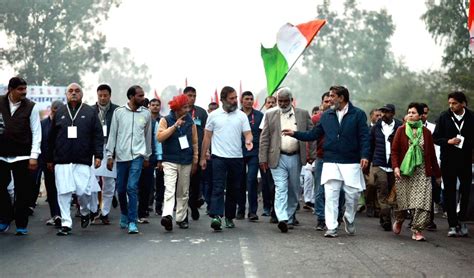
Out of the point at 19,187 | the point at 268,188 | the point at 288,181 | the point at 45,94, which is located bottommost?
the point at 268,188

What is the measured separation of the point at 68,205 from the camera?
12.6 m

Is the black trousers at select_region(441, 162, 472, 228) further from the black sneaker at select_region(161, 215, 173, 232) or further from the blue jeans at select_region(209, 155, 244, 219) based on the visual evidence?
the black sneaker at select_region(161, 215, 173, 232)

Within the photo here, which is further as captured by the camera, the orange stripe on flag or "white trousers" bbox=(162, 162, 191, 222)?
the orange stripe on flag

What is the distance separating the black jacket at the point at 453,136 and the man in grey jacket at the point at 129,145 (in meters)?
4.18

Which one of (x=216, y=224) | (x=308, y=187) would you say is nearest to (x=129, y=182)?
(x=216, y=224)

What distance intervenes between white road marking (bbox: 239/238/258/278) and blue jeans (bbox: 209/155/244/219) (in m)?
1.97

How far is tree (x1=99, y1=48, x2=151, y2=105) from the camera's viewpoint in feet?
554

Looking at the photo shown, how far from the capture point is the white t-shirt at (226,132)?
44.2 ft

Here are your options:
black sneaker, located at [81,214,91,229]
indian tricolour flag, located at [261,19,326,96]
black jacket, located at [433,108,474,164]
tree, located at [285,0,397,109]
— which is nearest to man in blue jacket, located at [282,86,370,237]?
black jacket, located at [433,108,474,164]

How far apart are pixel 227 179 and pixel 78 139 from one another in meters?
2.34

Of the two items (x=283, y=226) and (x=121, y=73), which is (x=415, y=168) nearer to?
(x=283, y=226)

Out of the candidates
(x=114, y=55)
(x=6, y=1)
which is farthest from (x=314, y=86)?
(x=6, y=1)

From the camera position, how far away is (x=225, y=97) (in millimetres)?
13484

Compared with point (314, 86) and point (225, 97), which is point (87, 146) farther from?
point (314, 86)
